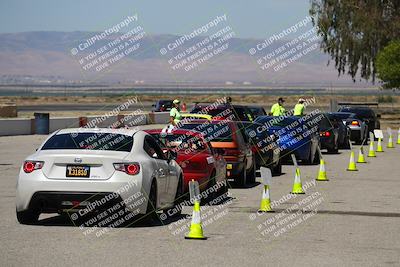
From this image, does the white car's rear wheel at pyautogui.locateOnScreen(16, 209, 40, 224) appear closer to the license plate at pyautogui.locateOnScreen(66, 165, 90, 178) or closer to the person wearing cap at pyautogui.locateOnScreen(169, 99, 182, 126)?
the license plate at pyautogui.locateOnScreen(66, 165, 90, 178)

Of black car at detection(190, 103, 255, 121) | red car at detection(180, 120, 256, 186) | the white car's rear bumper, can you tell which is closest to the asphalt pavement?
the white car's rear bumper

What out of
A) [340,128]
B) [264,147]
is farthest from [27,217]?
[340,128]

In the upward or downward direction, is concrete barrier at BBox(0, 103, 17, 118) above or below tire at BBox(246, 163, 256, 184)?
below

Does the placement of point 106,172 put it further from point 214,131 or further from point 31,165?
point 214,131

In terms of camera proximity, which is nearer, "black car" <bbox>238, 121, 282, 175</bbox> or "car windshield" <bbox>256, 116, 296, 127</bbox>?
"black car" <bbox>238, 121, 282, 175</bbox>

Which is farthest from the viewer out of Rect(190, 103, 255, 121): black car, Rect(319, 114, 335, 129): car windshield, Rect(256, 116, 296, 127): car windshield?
Rect(319, 114, 335, 129): car windshield

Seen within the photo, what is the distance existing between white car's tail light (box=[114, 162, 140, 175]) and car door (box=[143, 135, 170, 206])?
0.57 metres

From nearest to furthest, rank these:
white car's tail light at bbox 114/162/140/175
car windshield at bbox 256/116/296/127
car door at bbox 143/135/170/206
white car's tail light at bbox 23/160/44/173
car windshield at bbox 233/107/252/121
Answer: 1. white car's tail light at bbox 114/162/140/175
2. white car's tail light at bbox 23/160/44/173
3. car door at bbox 143/135/170/206
4. car windshield at bbox 256/116/296/127
5. car windshield at bbox 233/107/252/121

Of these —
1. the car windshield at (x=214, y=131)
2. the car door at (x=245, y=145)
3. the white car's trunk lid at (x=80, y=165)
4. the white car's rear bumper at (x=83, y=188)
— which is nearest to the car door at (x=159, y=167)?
the white car's rear bumper at (x=83, y=188)

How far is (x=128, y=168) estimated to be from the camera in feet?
44.5

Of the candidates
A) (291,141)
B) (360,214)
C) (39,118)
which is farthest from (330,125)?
(360,214)

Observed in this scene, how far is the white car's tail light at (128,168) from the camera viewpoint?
44.4 ft

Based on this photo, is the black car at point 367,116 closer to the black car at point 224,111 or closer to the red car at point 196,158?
the black car at point 224,111

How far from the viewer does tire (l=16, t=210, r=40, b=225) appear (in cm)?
1375
